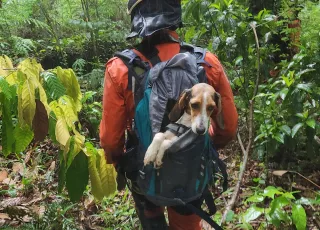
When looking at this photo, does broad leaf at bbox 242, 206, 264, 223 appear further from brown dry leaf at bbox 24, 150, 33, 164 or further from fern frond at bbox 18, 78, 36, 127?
brown dry leaf at bbox 24, 150, 33, 164

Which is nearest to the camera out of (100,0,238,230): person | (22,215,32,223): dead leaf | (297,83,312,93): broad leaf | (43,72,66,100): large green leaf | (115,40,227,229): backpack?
(115,40,227,229): backpack

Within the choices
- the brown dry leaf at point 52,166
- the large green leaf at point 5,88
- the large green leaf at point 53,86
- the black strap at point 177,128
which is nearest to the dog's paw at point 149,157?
the black strap at point 177,128

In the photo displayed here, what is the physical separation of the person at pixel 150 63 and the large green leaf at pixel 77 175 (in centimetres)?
14

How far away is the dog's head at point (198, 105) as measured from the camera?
1761mm

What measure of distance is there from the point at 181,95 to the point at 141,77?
244mm

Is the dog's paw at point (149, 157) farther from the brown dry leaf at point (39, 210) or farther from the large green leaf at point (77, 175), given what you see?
the brown dry leaf at point (39, 210)

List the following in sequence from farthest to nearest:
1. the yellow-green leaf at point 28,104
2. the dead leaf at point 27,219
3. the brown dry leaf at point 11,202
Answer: the brown dry leaf at point 11,202 → the dead leaf at point 27,219 → the yellow-green leaf at point 28,104

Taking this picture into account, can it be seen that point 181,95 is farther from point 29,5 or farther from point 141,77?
point 29,5

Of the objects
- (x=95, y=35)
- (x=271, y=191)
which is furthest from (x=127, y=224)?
(x=95, y=35)

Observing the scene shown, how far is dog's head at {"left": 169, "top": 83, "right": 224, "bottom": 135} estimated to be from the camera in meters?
1.76

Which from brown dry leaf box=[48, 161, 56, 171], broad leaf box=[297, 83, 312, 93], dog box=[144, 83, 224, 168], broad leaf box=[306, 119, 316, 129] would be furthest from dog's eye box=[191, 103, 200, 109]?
brown dry leaf box=[48, 161, 56, 171]

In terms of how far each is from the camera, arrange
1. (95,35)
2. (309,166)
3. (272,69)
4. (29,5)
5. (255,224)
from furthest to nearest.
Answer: (95,35) → (29,5) → (272,69) → (309,166) → (255,224)

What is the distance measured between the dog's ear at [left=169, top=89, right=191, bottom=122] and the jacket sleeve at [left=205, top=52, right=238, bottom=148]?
283 millimetres

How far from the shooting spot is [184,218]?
235 cm
